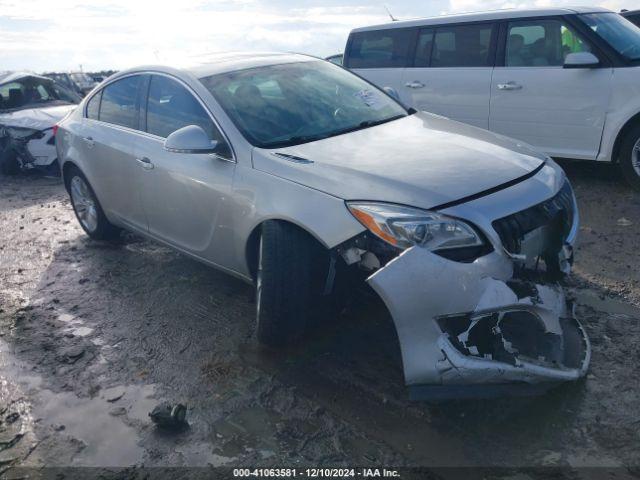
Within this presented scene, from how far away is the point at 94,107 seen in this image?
5.19 metres

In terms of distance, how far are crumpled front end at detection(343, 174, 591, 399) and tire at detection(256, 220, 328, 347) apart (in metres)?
0.51

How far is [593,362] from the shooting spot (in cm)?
308

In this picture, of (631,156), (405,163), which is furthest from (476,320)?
(631,156)

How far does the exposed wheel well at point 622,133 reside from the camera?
18.1 feet

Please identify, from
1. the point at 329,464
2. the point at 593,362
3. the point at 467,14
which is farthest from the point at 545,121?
the point at 329,464

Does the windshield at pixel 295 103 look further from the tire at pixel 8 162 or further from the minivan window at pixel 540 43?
the tire at pixel 8 162

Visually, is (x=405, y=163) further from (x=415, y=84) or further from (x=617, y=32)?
(x=415, y=84)

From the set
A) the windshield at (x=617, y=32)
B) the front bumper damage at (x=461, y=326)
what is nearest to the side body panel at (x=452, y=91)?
the windshield at (x=617, y=32)

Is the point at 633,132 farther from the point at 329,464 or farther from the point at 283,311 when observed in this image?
the point at 329,464

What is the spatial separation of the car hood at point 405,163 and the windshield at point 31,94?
25.7 feet

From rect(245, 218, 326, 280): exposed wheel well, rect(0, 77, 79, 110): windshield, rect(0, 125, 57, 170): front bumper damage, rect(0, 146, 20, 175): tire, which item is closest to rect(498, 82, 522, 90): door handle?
rect(245, 218, 326, 280): exposed wheel well

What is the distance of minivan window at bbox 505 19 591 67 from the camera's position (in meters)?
5.89

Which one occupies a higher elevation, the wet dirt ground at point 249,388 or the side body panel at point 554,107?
the side body panel at point 554,107

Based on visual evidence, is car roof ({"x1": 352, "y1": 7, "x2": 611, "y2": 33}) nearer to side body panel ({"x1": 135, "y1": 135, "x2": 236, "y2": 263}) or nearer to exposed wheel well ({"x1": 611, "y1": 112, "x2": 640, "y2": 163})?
exposed wheel well ({"x1": 611, "y1": 112, "x2": 640, "y2": 163})
